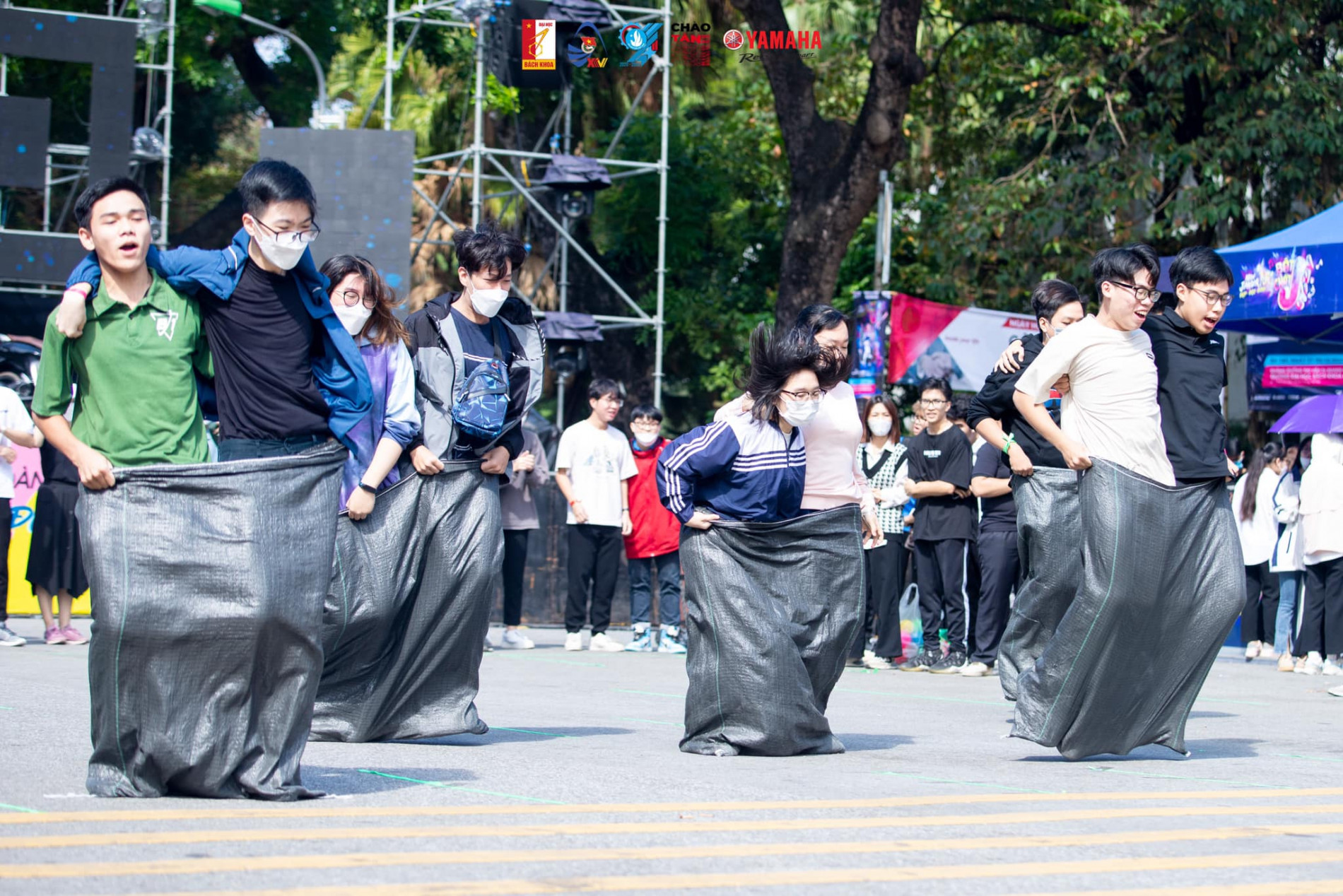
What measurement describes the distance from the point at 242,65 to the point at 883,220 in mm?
16121

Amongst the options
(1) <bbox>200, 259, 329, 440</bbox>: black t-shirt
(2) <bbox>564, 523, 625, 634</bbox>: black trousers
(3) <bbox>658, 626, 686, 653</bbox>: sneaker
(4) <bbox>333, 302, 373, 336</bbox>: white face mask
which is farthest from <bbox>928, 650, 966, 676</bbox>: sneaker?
(1) <bbox>200, 259, 329, 440</bbox>: black t-shirt

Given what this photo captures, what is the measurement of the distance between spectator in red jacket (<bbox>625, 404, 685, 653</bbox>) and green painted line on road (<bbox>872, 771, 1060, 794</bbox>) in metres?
7.67

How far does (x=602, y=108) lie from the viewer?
27.2 m

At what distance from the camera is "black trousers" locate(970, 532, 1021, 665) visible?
1191cm

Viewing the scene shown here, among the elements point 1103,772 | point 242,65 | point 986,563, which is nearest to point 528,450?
point 986,563

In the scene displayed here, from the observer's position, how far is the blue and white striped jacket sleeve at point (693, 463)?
7.21 meters

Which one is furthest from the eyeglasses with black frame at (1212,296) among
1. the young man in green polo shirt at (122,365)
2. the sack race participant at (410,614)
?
the young man in green polo shirt at (122,365)

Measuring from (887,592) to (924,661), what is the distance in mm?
641

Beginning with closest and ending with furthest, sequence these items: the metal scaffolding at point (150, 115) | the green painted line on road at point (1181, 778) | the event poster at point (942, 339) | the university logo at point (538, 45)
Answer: the green painted line on road at point (1181, 778) < the event poster at point (942, 339) < the metal scaffolding at point (150, 115) < the university logo at point (538, 45)

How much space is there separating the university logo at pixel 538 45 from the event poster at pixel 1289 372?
29.2 feet

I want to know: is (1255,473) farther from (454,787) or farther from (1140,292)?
(454,787)

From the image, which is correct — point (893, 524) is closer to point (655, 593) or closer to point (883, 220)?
point (655, 593)

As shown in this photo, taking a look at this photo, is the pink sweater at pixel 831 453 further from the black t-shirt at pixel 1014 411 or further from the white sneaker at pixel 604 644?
the white sneaker at pixel 604 644

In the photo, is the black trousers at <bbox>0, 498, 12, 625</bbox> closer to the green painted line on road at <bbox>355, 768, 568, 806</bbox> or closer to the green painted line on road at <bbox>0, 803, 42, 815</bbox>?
the green painted line on road at <bbox>355, 768, 568, 806</bbox>
